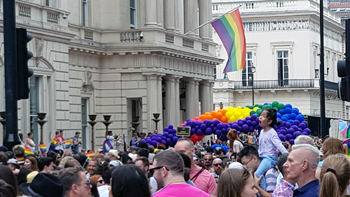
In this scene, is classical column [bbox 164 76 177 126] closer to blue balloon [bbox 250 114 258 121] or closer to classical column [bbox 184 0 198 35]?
classical column [bbox 184 0 198 35]

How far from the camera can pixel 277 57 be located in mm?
79938

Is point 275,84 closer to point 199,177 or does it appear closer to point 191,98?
point 191,98

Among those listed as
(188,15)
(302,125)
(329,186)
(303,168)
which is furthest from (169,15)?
(329,186)

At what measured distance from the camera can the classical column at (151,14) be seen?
44812mm

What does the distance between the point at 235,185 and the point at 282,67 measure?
72141 mm

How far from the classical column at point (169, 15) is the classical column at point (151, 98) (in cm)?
377

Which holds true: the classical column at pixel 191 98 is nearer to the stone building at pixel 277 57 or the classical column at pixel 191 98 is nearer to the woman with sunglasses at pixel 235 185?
the stone building at pixel 277 57

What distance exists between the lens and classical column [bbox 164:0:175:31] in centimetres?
4722

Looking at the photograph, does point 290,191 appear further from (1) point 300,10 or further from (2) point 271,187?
(1) point 300,10

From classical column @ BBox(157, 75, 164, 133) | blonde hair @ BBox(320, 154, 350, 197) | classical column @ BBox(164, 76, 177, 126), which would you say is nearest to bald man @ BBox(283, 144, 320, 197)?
blonde hair @ BBox(320, 154, 350, 197)

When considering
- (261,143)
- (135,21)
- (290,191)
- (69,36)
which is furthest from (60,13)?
(290,191)

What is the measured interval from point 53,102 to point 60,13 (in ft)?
11.0

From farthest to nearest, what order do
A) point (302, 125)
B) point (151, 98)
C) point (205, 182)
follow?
point (151, 98) → point (302, 125) → point (205, 182)

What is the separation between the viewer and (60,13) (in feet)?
119
